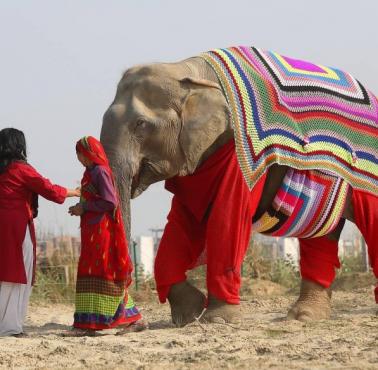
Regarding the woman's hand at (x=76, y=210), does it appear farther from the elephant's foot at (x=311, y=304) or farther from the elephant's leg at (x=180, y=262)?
the elephant's foot at (x=311, y=304)

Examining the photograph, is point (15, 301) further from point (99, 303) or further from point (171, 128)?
point (171, 128)

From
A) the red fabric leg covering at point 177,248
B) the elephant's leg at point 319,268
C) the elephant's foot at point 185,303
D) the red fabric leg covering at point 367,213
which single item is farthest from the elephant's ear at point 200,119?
the elephant's leg at point 319,268

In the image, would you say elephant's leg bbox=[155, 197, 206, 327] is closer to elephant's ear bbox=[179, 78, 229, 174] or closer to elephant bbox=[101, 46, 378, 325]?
elephant bbox=[101, 46, 378, 325]

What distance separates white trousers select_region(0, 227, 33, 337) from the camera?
25.3ft

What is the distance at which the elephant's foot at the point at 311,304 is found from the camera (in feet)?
28.5

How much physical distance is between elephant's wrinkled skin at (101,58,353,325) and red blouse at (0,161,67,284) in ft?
1.71

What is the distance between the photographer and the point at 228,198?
310 inches

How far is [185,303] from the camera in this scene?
8148mm

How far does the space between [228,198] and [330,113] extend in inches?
47.8

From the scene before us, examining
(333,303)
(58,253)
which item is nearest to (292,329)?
(333,303)

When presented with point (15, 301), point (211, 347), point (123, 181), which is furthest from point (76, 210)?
point (211, 347)

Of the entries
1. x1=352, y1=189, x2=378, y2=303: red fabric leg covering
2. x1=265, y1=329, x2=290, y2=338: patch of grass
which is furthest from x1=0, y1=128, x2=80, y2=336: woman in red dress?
x1=352, y1=189, x2=378, y2=303: red fabric leg covering

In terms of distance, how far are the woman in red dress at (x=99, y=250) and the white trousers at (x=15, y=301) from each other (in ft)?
1.61

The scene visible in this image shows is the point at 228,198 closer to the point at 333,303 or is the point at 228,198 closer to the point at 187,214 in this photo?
the point at 187,214
